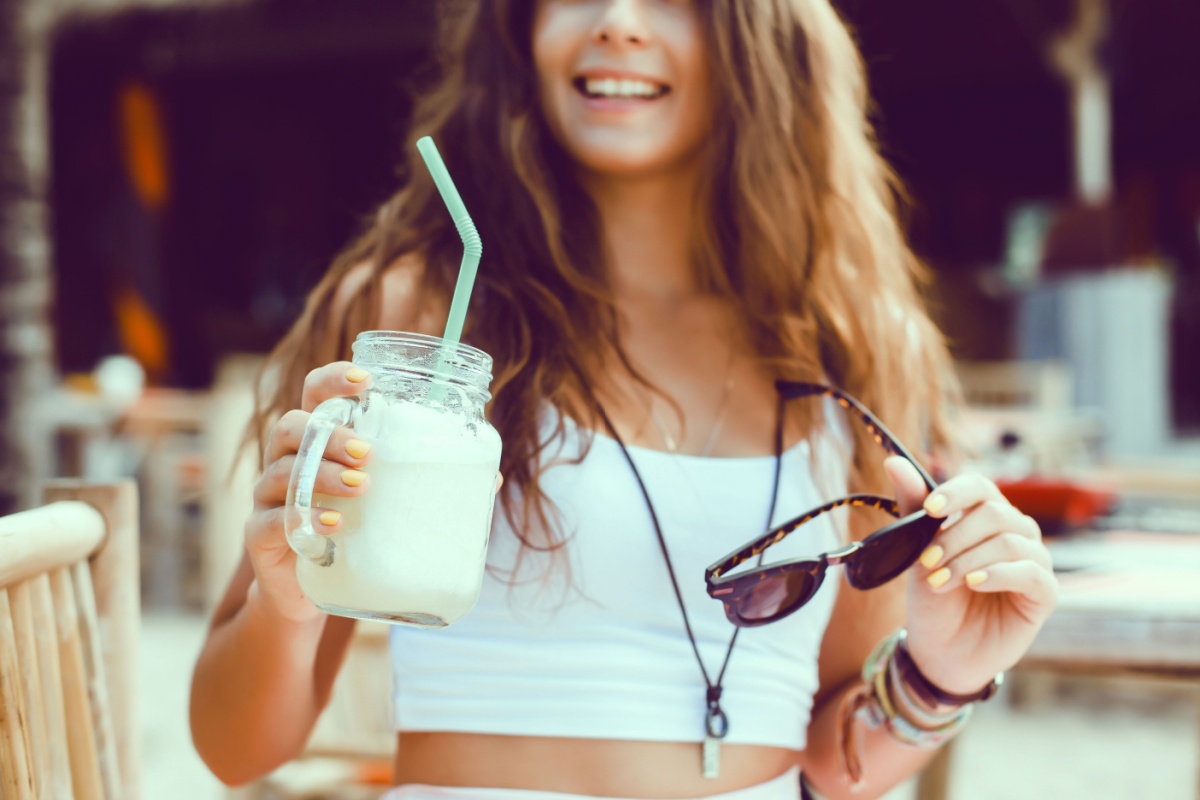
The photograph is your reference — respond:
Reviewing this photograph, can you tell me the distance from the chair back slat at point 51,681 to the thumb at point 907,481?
74cm

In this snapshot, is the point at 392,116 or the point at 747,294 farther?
the point at 392,116

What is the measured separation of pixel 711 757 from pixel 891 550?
12.2 inches

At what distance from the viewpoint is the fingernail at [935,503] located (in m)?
0.93

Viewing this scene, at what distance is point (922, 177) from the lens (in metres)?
10.2

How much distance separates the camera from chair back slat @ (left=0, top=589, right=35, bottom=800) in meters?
0.85

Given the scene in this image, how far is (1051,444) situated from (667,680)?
2898mm

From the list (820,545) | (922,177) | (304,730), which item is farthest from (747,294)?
(922,177)

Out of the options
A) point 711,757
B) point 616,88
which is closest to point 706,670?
point 711,757

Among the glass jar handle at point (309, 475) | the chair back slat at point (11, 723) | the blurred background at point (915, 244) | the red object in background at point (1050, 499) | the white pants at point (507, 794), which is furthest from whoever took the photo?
the blurred background at point (915, 244)

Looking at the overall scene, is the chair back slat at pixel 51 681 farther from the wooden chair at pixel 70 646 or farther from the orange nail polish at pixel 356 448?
the orange nail polish at pixel 356 448

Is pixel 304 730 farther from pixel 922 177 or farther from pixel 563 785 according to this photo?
pixel 922 177

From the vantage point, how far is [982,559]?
0.97 meters

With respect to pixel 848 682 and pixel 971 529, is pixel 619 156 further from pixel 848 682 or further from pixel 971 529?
pixel 848 682

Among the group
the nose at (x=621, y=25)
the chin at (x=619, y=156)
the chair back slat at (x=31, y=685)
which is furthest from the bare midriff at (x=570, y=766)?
the nose at (x=621, y=25)
